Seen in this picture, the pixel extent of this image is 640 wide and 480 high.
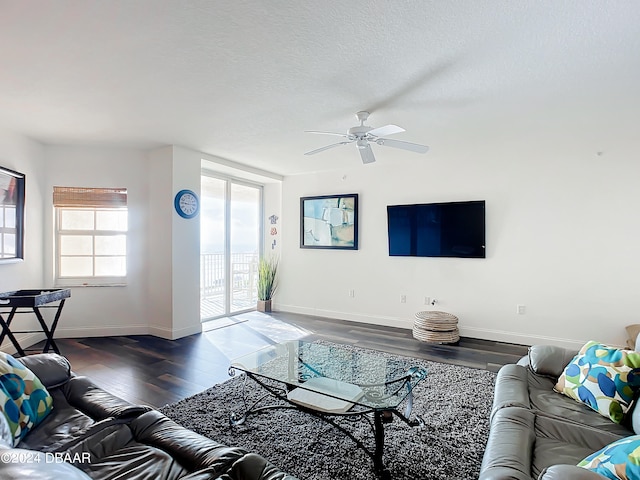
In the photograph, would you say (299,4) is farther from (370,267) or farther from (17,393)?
(370,267)

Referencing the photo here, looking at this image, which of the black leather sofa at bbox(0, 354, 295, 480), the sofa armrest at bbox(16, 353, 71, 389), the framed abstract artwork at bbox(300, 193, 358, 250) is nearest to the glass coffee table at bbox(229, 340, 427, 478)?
the black leather sofa at bbox(0, 354, 295, 480)

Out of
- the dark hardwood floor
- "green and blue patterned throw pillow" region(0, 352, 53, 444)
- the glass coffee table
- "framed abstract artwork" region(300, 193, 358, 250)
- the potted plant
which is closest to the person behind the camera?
"green and blue patterned throw pillow" region(0, 352, 53, 444)

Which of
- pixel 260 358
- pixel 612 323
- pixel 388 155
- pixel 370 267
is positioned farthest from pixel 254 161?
pixel 612 323

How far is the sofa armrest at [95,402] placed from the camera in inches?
62.2

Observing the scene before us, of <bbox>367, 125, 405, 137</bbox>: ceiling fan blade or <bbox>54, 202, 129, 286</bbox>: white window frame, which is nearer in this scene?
<bbox>367, 125, 405, 137</bbox>: ceiling fan blade

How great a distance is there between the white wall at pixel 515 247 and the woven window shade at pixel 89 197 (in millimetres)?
3084

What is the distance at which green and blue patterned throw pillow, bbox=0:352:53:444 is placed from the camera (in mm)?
1412

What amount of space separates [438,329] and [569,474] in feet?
10.9

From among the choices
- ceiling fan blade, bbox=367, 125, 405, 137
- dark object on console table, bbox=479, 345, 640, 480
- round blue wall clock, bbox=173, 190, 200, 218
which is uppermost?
ceiling fan blade, bbox=367, 125, 405, 137

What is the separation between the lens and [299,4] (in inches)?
65.9

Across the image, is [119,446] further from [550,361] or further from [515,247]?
[515,247]

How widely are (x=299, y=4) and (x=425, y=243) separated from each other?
3.68 m

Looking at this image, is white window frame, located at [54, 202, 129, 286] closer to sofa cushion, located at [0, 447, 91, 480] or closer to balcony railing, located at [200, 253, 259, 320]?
balcony railing, located at [200, 253, 259, 320]

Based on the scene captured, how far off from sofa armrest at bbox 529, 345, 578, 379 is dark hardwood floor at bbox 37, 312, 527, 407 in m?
1.14
